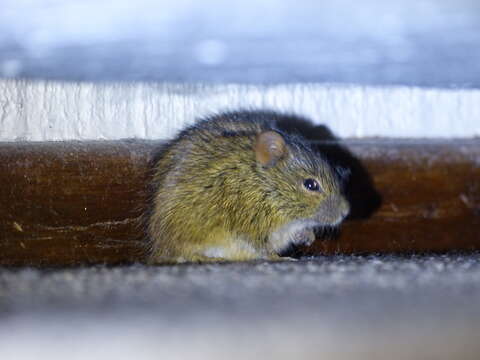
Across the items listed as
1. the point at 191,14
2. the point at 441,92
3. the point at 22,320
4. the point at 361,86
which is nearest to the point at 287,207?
the point at 361,86

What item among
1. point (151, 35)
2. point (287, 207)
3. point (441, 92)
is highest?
point (151, 35)

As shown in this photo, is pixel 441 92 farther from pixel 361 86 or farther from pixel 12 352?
pixel 12 352

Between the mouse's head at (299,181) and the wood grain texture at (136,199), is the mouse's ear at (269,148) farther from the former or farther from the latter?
the wood grain texture at (136,199)

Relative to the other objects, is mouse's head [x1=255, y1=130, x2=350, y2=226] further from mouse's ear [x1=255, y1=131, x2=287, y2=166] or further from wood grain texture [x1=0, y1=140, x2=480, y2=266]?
wood grain texture [x1=0, y1=140, x2=480, y2=266]

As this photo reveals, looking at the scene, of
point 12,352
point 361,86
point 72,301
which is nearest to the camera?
point 12,352

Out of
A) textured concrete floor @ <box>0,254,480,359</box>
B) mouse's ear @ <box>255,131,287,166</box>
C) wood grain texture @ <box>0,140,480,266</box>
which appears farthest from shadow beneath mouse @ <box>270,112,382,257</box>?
textured concrete floor @ <box>0,254,480,359</box>

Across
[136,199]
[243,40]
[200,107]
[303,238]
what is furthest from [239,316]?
[200,107]

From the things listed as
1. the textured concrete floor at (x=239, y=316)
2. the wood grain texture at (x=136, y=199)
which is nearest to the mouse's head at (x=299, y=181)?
the wood grain texture at (x=136, y=199)
